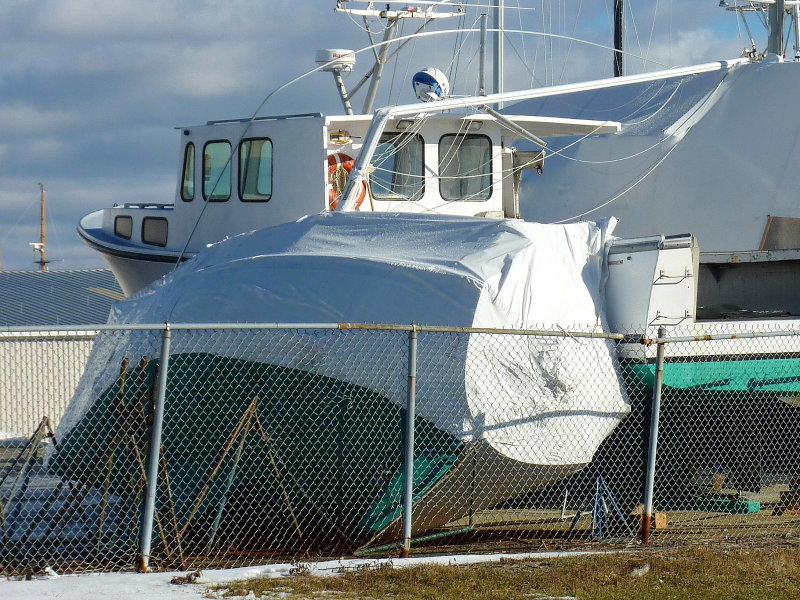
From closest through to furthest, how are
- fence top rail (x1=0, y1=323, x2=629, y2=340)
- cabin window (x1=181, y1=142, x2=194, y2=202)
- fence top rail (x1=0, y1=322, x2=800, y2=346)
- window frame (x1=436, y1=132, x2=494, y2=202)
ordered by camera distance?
fence top rail (x1=0, y1=323, x2=629, y2=340)
fence top rail (x1=0, y1=322, x2=800, y2=346)
window frame (x1=436, y1=132, x2=494, y2=202)
cabin window (x1=181, y1=142, x2=194, y2=202)

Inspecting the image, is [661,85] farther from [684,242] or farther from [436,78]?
[684,242]

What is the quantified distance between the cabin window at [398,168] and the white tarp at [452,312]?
4.18 metres

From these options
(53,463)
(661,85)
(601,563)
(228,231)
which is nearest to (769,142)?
(661,85)

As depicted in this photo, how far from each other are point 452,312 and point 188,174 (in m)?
8.43

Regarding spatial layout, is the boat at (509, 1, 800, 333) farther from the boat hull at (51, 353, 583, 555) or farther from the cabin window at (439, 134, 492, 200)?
the boat hull at (51, 353, 583, 555)

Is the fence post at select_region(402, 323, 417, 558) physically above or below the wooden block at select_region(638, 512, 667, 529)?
above

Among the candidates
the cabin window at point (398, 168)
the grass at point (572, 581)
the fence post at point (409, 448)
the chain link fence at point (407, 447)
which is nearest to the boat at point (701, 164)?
the cabin window at point (398, 168)

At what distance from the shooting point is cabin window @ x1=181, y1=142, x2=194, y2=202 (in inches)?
625

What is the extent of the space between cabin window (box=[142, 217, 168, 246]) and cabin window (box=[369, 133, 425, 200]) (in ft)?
12.5

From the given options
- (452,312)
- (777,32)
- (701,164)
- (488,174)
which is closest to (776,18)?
(777,32)

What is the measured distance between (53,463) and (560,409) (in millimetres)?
4483

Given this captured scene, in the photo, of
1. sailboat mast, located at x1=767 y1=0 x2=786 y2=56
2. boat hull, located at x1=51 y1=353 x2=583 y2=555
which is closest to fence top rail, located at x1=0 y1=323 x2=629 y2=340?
boat hull, located at x1=51 y1=353 x2=583 y2=555

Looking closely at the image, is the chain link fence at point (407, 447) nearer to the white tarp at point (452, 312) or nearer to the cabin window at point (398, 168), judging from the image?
the white tarp at point (452, 312)

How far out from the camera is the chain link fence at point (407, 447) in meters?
7.86
